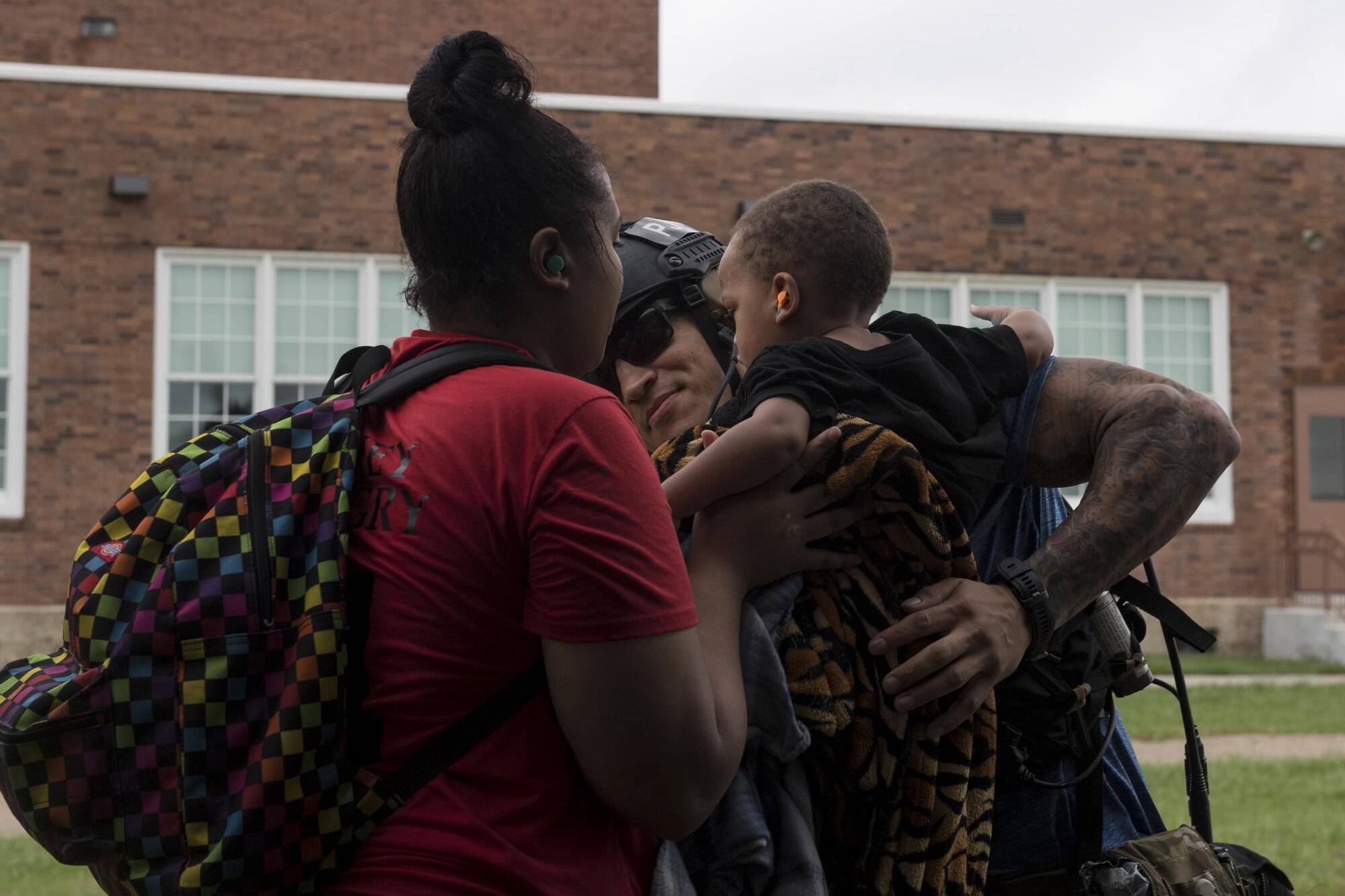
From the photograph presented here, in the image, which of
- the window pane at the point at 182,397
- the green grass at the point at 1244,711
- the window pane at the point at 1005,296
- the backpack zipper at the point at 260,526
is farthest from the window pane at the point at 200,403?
the backpack zipper at the point at 260,526

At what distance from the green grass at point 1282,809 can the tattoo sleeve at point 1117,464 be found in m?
3.96

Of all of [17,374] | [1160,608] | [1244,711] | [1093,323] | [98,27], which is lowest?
[1244,711]

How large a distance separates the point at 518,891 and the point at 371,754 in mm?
237

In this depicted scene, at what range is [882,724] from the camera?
1924 mm

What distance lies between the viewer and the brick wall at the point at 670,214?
1391cm

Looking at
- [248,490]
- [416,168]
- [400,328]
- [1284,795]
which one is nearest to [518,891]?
[248,490]

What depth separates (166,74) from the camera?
1421 centimetres

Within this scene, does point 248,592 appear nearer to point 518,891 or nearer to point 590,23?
point 518,891

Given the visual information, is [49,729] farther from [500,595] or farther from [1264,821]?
[1264,821]

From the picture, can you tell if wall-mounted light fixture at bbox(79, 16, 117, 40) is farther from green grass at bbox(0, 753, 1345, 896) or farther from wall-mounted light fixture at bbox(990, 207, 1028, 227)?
green grass at bbox(0, 753, 1345, 896)

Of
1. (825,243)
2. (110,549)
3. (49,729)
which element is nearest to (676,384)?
(825,243)

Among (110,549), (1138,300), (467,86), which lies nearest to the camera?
(110,549)

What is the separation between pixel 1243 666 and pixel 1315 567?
2.64 meters

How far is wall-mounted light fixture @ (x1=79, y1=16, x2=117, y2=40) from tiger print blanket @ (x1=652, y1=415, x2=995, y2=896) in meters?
23.4
